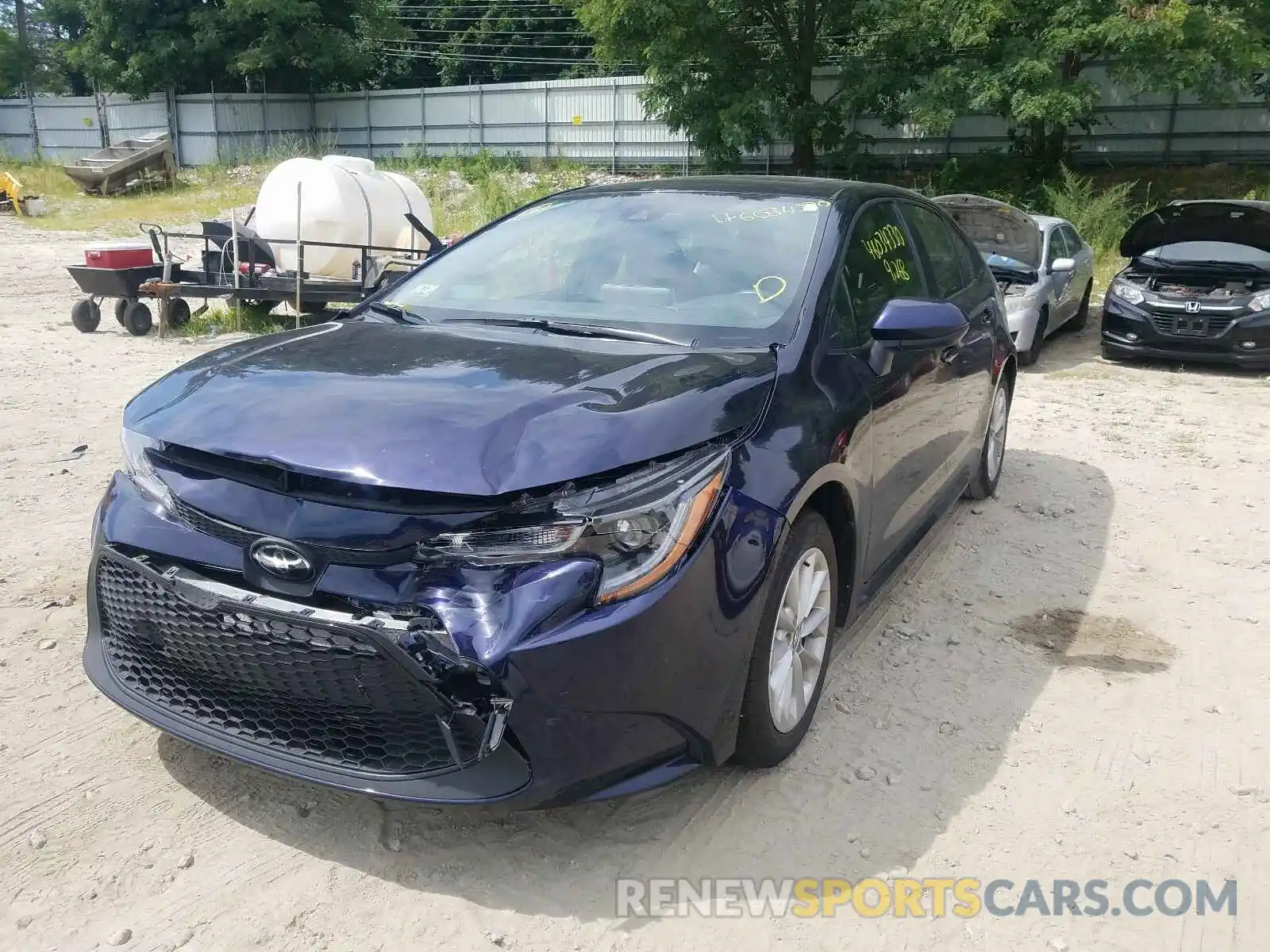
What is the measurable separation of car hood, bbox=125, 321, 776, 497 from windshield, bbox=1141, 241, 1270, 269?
9.36 m

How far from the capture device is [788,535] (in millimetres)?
2764

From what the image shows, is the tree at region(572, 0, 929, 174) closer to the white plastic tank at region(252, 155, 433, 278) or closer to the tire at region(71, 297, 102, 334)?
the white plastic tank at region(252, 155, 433, 278)

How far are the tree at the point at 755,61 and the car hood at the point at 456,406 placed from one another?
1828 cm

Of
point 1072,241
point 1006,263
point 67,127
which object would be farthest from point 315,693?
point 67,127

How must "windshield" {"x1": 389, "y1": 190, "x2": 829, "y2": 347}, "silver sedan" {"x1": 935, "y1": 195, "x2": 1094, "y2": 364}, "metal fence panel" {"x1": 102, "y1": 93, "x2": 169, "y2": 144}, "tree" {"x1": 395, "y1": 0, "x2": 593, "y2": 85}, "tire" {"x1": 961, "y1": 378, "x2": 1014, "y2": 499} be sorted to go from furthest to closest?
1. "tree" {"x1": 395, "y1": 0, "x2": 593, "y2": 85}
2. "metal fence panel" {"x1": 102, "y1": 93, "x2": 169, "y2": 144}
3. "silver sedan" {"x1": 935, "y1": 195, "x2": 1094, "y2": 364}
4. "tire" {"x1": 961, "y1": 378, "x2": 1014, "y2": 499}
5. "windshield" {"x1": 389, "y1": 190, "x2": 829, "y2": 347}

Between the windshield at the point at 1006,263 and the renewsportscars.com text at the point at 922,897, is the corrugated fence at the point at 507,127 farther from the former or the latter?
the renewsportscars.com text at the point at 922,897

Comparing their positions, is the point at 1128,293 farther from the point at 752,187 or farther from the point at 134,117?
the point at 134,117

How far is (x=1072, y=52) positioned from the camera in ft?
56.9

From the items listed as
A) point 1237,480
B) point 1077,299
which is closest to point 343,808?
point 1237,480

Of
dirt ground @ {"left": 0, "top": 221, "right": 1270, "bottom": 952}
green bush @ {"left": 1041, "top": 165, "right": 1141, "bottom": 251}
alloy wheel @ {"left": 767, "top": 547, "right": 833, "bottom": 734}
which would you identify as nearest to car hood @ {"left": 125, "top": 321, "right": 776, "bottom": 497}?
alloy wheel @ {"left": 767, "top": 547, "right": 833, "bottom": 734}

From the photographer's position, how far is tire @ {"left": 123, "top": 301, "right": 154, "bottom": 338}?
1105cm

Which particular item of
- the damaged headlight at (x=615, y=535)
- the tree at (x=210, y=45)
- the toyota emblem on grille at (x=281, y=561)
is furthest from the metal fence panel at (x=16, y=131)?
the damaged headlight at (x=615, y=535)

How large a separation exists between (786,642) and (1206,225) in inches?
394

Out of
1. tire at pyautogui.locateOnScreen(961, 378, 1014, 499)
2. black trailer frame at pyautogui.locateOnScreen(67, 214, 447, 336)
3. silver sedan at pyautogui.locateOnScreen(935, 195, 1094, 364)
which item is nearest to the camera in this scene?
tire at pyautogui.locateOnScreen(961, 378, 1014, 499)
